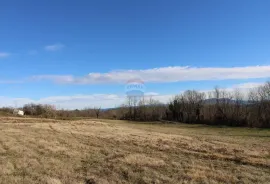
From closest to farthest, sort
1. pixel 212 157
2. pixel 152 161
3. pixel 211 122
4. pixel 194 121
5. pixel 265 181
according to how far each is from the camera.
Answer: pixel 265 181, pixel 152 161, pixel 212 157, pixel 211 122, pixel 194 121

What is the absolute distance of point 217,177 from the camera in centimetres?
1252

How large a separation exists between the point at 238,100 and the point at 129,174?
10047 cm

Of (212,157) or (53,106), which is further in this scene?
(53,106)

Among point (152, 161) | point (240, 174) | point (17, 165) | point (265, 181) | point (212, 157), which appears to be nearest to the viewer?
point (265, 181)

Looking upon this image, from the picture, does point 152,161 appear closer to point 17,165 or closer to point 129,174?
point 129,174

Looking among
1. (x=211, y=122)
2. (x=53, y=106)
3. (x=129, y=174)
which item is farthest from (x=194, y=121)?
(x=129, y=174)

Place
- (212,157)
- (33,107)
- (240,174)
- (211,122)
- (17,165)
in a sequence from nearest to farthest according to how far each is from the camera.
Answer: (240,174)
(17,165)
(212,157)
(211,122)
(33,107)

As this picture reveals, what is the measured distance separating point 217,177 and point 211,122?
273ft

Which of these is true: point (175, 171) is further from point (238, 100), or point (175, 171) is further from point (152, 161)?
point (238, 100)

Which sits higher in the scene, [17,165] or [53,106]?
[53,106]

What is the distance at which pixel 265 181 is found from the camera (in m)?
12.2

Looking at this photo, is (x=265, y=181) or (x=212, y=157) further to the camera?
(x=212, y=157)

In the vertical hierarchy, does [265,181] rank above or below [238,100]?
below

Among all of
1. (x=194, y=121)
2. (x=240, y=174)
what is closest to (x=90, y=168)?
(x=240, y=174)
